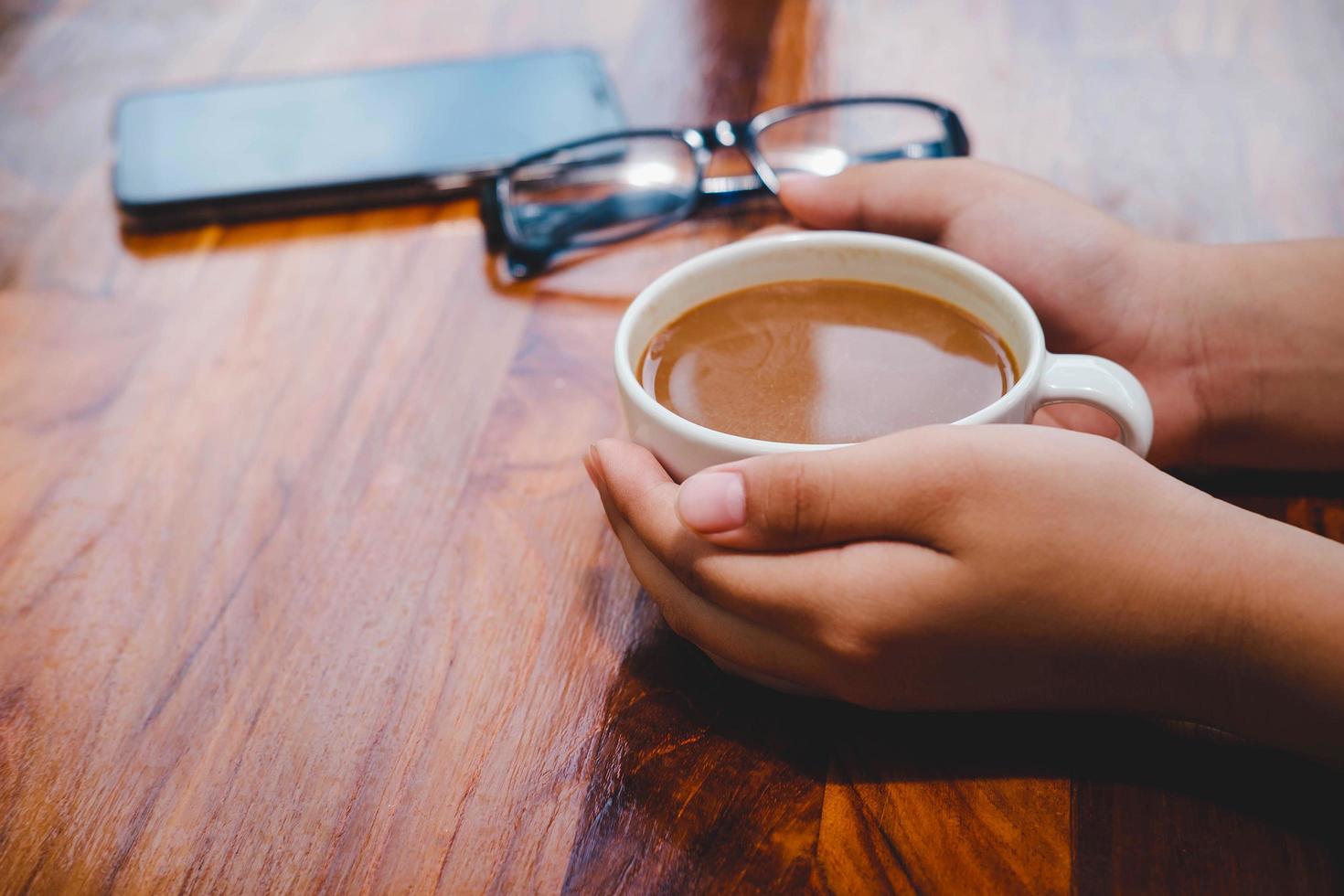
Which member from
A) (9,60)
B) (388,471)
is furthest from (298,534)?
(9,60)

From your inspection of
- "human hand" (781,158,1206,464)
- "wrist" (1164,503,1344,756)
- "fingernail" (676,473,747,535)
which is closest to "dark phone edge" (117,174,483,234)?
"human hand" (781,158,1206,464)

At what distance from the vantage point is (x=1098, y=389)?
1.47 ft

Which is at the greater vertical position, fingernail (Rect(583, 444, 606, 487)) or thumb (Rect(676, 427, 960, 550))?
thumb (Rect(676, 427, 960, 550))

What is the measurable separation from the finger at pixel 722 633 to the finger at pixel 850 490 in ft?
0.16

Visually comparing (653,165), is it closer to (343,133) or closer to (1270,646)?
(343,133)

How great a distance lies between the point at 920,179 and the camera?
2.16 ft

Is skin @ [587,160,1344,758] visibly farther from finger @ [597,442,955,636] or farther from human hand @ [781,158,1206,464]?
human hand @ [781,158,1206,464]

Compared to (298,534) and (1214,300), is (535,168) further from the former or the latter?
(1214,300)

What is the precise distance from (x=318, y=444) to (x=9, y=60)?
77 cm

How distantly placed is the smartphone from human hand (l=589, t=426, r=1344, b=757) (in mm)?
532

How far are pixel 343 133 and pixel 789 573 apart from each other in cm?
64

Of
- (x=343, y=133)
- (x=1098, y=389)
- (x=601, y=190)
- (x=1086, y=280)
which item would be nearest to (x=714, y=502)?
(x=1098, y=389)

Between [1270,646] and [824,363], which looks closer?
[1270,646]

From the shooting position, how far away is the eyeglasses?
31.3 inches
